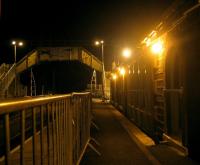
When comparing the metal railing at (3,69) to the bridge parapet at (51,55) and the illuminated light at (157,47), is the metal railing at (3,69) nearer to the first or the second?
the bridge parapet at (51,55)

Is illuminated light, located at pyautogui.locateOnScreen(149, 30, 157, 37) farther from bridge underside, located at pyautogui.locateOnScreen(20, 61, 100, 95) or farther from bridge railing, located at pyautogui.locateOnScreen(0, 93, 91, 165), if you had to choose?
bridge underside, located at pyautogui.locateOnScreen(20, 61, 100, 95)

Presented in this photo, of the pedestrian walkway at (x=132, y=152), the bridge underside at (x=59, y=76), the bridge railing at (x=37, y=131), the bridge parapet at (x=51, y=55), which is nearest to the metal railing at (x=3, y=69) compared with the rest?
the bridge parapet at (x=51, y=55)

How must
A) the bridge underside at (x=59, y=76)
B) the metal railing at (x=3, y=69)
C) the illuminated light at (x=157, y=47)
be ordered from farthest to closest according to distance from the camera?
1. the bridge underside at (x=59, y=76)
2. the metal railing at (x=3, y=69)
3. the illuminated light at (x=157, y=47)

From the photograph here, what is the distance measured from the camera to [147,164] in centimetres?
706

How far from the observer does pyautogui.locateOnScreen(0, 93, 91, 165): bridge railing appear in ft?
7.31

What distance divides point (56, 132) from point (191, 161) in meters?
4.07

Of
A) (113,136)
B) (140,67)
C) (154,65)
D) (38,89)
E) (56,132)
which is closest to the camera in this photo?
(56,132)

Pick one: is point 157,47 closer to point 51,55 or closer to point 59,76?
point 51,55

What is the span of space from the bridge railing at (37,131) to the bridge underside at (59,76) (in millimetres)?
41733

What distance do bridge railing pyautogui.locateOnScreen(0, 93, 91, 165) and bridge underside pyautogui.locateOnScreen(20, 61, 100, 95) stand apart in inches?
1643

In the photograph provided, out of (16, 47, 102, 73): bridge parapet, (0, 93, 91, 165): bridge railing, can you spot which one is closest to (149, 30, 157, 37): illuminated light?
(0, 93, 91, 165): bridge railing

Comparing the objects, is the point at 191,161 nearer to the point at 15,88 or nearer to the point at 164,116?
the point at 164,116

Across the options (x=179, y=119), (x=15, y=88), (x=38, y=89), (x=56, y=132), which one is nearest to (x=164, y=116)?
(x=179, y=119)

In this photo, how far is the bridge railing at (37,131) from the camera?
223 centimetres
